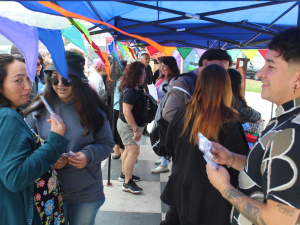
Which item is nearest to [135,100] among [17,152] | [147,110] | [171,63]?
[147,110]

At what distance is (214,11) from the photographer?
9.08ft

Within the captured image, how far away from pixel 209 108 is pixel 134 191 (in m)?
2.26

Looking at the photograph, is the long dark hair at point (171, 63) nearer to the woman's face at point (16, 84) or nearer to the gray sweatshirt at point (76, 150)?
the gray sweatshirt at point (76, 150)

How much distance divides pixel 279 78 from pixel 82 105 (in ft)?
4.24

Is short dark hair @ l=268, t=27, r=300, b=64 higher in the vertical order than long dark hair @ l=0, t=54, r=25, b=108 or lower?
higher

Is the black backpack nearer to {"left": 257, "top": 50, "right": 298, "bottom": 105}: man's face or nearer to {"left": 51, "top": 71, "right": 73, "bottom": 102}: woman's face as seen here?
{"left": 51, "top": 71, "right": 73, "bottom": 102}: woman's face

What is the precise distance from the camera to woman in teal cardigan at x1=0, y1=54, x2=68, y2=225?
1048 mm

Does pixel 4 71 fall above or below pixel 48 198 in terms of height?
above

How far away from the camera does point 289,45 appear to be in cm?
86

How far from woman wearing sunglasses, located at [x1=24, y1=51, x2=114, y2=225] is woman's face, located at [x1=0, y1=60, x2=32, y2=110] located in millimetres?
372

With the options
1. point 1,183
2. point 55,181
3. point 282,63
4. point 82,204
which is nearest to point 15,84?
point 1,183

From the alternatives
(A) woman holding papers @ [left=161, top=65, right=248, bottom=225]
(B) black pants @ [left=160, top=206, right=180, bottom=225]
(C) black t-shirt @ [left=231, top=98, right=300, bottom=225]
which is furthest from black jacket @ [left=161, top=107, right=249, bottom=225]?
(C) black t-shirt @ [left=231, top=98, right=300, bottom=225]

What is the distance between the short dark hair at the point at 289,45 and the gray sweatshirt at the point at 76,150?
1.32m

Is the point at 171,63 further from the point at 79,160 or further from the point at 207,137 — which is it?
the point at 79,160
